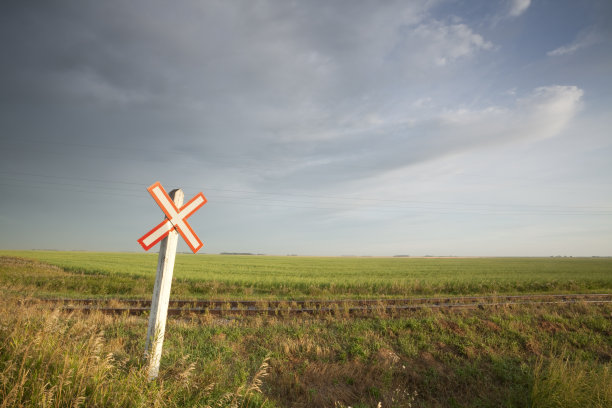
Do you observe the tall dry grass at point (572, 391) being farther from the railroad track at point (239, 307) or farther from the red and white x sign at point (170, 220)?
the red and white x sign at point (170, 220)

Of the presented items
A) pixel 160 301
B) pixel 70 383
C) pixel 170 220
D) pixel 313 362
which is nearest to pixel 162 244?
pixel 170 220

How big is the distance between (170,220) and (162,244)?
0.39 meters

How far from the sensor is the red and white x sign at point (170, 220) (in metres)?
4.09

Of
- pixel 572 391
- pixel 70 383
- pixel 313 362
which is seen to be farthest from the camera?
pixel 313 362

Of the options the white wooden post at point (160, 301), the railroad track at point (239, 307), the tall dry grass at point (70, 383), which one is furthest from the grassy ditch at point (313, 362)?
the railroad track at point (239, 307)

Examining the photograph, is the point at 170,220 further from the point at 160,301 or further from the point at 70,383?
the point at 70,383

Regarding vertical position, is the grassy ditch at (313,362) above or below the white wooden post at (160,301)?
below

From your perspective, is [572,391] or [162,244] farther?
[572,391]

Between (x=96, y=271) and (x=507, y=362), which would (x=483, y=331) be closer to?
(x=507, y=362)

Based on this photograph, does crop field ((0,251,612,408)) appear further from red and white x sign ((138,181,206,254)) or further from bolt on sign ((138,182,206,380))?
red and white x sign ((138,181,206,254))

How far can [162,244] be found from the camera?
4293 millimetres

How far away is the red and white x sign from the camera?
4090mm

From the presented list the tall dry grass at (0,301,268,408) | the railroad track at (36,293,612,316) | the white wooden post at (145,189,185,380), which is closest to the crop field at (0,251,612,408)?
the tall dry grass at (0,301,268,408)

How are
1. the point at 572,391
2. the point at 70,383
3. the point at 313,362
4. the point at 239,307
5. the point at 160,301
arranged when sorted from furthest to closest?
the point at 239,307, the point at 313,362, the point at 572,391, the point at 160,301, the point at 70,383
